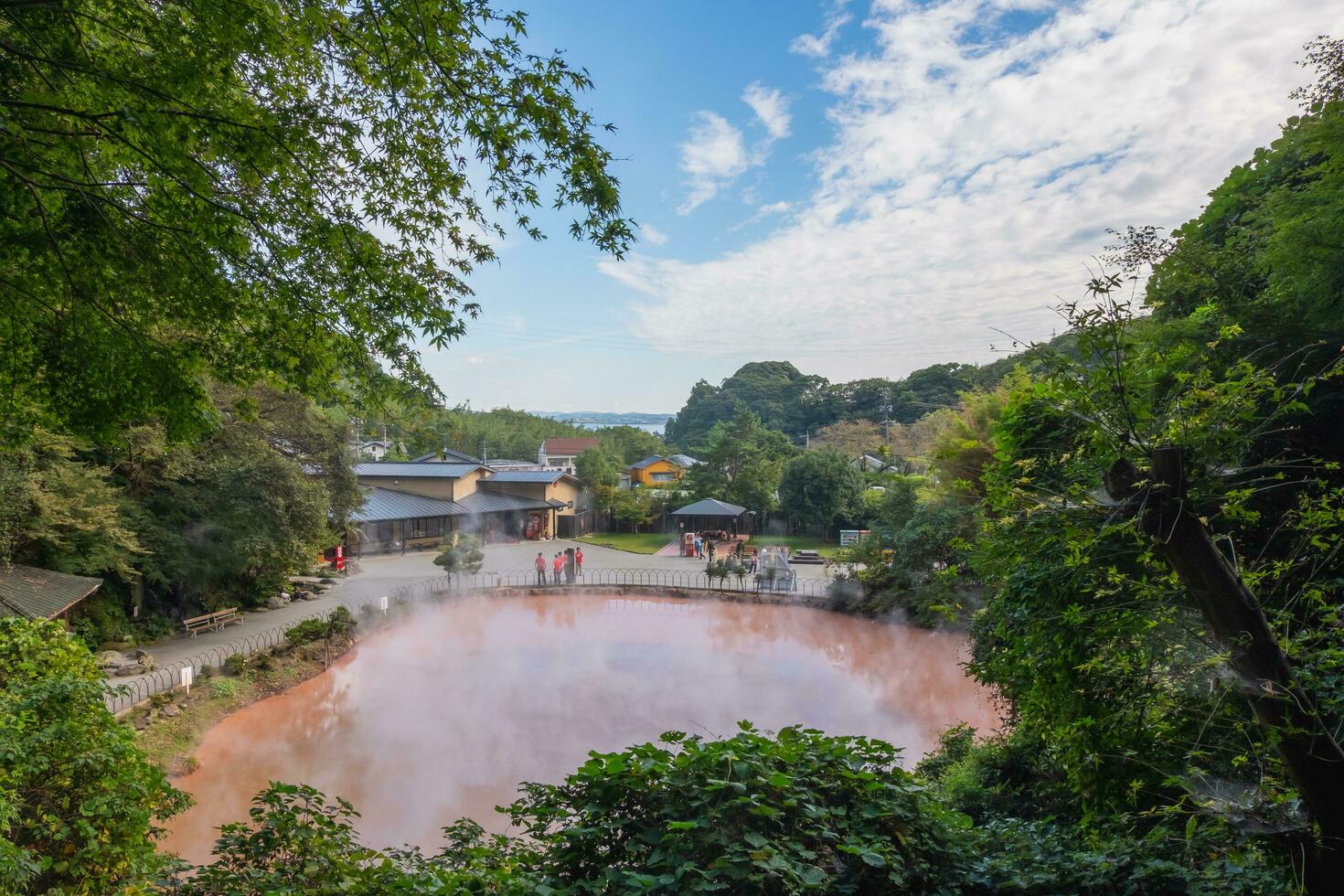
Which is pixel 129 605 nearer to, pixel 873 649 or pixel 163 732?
pixel 163 732

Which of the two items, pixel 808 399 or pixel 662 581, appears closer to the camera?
pixel 662 581

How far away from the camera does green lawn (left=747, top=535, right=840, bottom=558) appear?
21.3 meters

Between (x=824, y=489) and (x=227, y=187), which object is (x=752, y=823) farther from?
(x=824, y=489)

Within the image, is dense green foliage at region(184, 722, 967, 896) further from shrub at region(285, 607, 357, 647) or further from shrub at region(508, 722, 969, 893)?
shrub at region(285, 607, 357, 647)

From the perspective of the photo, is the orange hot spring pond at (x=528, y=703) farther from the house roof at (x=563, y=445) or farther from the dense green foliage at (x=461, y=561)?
the house roof at (x=563, y=445)

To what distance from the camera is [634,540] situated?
23.9m

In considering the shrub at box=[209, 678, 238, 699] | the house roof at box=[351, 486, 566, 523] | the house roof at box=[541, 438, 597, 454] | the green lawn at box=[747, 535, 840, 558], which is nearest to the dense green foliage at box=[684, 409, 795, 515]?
the green lawn at box=[747, 535, 840, 558]

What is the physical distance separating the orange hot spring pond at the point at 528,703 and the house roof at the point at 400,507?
768 cm

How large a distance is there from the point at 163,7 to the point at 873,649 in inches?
466

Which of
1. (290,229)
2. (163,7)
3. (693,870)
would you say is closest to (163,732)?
(290,229)

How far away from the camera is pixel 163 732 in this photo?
7410 mm

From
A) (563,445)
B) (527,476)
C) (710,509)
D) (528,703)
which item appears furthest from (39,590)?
(563,445)

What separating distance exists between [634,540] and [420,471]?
335 inches

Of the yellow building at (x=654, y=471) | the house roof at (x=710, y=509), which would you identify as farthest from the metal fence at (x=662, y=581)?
the yellow building at (x=654, y=471)
